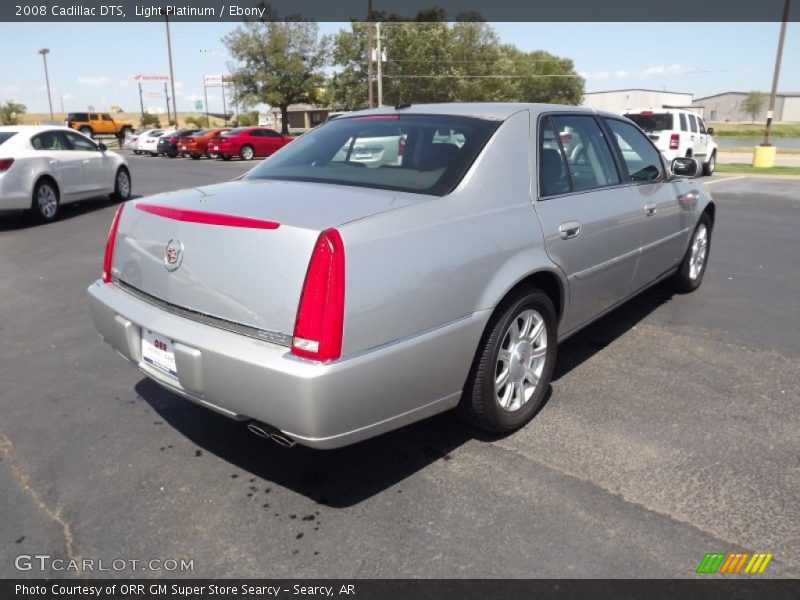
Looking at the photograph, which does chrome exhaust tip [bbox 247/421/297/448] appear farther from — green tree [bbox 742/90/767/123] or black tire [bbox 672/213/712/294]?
green tree [bbox 742/90/767/123]

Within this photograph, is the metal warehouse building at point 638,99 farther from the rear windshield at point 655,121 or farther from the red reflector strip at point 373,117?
the red reflector strip at point 373,117

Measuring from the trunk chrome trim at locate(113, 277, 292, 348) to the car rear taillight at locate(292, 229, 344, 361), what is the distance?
4.3 inches

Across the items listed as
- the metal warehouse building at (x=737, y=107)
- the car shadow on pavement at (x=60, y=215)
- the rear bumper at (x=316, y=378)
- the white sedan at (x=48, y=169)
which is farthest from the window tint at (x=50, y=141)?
the metal warehouse building at (x=737, y=107)

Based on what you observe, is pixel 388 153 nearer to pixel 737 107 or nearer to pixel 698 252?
pixel 698 252

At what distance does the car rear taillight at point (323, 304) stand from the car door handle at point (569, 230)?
1.53m

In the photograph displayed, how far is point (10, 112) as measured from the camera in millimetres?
87375

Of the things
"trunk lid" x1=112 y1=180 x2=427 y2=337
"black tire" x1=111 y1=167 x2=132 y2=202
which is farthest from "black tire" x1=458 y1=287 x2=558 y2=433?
"black tire" x1=111 y1=167 x2=132 y2=202

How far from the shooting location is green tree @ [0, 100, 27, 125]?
81.7 meters

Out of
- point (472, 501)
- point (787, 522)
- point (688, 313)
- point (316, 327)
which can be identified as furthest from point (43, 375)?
point (688, 313)

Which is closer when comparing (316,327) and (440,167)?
(316,327)

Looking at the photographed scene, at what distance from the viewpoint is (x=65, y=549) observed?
249 centimetres

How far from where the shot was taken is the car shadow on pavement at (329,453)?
115 inches

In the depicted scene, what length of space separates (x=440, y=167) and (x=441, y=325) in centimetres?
88
